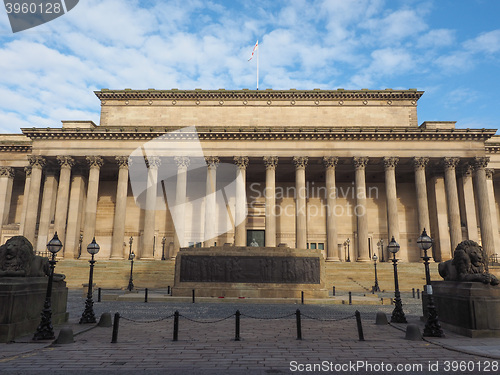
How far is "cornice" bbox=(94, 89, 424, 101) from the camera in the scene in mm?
48156

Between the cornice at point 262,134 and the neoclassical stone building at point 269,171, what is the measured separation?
126 millimetres

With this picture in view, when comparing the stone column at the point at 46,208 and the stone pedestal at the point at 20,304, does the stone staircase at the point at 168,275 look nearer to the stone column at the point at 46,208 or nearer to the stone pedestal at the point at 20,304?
the stone column at the point at 46,208

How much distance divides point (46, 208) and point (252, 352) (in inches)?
1620

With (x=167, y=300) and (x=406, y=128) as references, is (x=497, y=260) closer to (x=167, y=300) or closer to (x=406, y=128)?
(x=406, y=128)

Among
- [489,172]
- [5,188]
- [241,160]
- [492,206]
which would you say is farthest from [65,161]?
[492,206]

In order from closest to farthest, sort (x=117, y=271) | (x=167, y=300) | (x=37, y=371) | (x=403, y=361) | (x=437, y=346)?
(x=37, y=371)
(x=403, y=361)
(x=437, y=346)
(x=167, y=300)
(x=117, y=271)

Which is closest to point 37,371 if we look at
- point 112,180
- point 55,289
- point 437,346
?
point 55,289

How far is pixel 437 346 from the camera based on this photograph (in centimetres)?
1093

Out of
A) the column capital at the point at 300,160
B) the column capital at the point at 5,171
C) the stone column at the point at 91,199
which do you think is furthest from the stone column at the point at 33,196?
the column capital at the point at 300,160

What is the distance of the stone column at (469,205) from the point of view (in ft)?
139

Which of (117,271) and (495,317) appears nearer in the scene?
(495,317)

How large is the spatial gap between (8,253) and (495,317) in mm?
16101

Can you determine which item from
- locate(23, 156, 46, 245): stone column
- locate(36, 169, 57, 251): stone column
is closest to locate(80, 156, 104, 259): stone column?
locate(36, 169, 57, 251): stone column

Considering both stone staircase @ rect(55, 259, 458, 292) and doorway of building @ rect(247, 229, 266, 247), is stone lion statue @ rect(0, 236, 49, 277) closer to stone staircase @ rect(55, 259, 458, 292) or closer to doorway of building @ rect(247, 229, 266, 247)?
stone staircase @ rect(55, 259, 458, 292)
